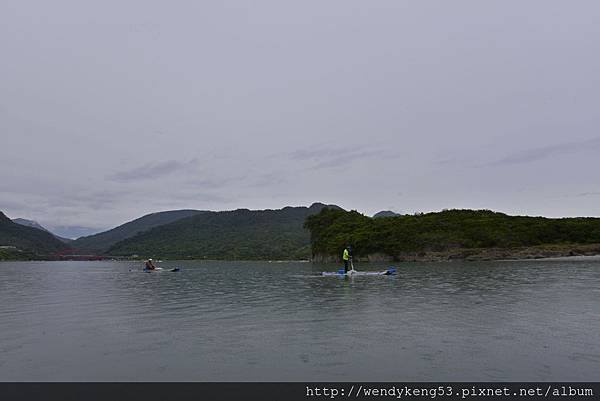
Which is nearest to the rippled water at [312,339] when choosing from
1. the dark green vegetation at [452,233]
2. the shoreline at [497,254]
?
the shoreline at [497,254]

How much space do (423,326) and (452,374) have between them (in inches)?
260

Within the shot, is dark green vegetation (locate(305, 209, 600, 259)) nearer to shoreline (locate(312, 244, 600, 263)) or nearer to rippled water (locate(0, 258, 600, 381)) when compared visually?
shoreline (locate(312, 244, 600, 263))

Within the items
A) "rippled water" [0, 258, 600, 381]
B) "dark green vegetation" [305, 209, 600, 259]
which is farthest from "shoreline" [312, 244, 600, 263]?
"rippled water" [0, 258, 600, 381]

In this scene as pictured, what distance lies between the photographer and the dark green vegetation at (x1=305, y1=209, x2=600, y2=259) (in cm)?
11031

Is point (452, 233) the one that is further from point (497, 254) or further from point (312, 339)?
point (312, 339)

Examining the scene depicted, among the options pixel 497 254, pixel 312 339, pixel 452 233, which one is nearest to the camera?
pixel 312 339

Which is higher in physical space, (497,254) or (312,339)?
(497,254)

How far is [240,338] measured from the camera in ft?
52.5

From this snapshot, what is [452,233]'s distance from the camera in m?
116

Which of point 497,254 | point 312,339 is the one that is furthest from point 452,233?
point 312,339

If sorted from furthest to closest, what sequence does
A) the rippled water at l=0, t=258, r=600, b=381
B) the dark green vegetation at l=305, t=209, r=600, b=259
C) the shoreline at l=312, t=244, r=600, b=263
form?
1. the dark green vegetation at l=305, t=209, r=600, b=259
2. the shoreline at l=312, t=244, r=600, b=263
3. the rippled water at l=0, t=258, r=600, b=381

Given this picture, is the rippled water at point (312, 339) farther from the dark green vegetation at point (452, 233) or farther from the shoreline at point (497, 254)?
the dark green vegetation at point (452, 233)
